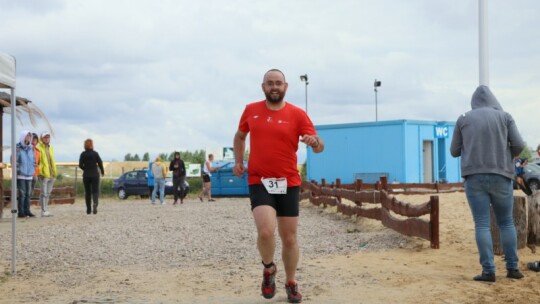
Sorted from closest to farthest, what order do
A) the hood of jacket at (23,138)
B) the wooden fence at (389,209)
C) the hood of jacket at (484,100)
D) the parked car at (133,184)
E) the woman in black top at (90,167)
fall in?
1. the hood of jacket at (484,100)
2. the wooden fence at (389,209)
3. the hood of jacket at (23,138)
4. the woman in black top at (90,167)
5. the parked car at (133,184)

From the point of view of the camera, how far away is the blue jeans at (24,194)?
1652 centimetres

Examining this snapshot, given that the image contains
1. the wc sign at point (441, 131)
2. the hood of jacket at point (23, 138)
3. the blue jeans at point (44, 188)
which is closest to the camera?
the hood of jacket at point (23, 138)

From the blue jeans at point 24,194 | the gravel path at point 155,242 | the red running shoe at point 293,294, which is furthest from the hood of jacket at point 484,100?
the blue jeans at point 24,194

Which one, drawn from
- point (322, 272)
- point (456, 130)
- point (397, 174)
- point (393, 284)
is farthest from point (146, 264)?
point (397, 174)

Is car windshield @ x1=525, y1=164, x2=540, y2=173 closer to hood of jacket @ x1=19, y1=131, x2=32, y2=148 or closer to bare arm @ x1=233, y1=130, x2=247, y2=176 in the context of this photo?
hood of jacket @ x1=19, y1=131, x2=32, y2=148

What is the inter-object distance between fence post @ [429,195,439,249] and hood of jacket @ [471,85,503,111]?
230 centimetres

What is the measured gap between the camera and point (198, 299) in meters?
6.63

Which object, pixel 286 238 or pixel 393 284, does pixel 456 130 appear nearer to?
pixel 393 284

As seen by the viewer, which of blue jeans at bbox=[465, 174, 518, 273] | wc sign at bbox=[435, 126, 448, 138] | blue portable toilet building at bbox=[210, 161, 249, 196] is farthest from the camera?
wc sign at bbox=[435, 126, 448, 138]

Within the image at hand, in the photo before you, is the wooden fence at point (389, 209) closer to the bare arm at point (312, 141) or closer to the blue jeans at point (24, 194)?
the bare arm at point (312, 141)

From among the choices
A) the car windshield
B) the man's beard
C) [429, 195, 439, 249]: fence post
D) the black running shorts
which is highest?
the man's beard

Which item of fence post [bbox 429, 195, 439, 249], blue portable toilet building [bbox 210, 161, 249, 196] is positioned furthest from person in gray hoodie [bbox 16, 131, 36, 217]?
blue portable toilet building [bbox 210, 161, 249, 196]

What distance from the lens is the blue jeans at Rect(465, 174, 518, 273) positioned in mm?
7340

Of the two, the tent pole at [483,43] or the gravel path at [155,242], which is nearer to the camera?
the gravel path at [155,242]
